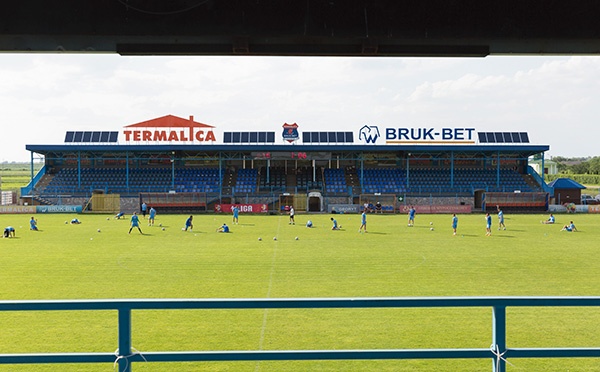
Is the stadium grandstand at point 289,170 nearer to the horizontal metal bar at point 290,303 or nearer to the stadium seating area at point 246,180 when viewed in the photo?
the stadium seating area at point 246,180

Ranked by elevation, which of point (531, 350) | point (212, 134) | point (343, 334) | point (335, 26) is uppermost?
point (212, 134)

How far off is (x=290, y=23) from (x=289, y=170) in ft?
201

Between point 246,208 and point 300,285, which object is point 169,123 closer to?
point 246,208

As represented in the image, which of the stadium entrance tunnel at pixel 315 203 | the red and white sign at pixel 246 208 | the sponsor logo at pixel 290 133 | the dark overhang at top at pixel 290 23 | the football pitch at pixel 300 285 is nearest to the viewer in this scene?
the dark overhang at top at pixel 290 23

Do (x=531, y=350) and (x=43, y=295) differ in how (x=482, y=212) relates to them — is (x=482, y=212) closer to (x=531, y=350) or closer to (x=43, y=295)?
(x=43, y=295)

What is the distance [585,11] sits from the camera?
19.2 ft

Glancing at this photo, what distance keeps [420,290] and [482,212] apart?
42.8 meters

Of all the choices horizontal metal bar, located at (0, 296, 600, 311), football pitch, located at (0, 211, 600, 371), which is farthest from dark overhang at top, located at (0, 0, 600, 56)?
football pitch, located at (0, 211, 600, 371)

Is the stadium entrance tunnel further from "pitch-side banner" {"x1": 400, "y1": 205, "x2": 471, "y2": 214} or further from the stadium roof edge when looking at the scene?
"pitch-side banner" {"x1": 400, "y1": 205, "x2": 471, "y2": 214}

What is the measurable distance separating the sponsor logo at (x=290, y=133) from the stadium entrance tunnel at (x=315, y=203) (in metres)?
10.4

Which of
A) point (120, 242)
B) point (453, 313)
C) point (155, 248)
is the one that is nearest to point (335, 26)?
point (453, 313)

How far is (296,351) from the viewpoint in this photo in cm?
296

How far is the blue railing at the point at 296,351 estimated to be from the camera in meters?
2.92

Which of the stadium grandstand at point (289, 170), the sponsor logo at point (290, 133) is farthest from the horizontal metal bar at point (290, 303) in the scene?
the sponsor logo at point (290, 133)
